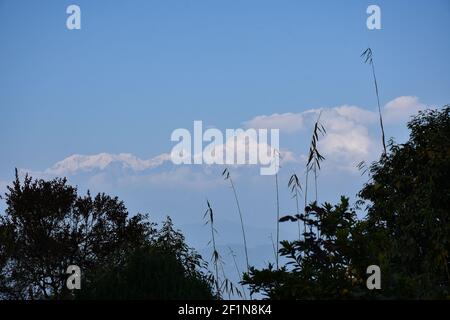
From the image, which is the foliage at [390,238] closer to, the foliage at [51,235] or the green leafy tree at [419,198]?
the green leafy tree at [419,198]

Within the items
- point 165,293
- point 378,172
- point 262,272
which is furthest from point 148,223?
point 262,272

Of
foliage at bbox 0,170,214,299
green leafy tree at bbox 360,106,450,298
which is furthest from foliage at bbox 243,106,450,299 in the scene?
foliage at bbox 0,170,214,299

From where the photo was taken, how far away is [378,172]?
65.6 ft

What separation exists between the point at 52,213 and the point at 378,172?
11230 millimetres

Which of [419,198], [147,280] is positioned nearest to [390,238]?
[419,198]

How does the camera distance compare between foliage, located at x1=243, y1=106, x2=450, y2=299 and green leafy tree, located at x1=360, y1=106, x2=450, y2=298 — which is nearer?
foliage, located at x1=243, y1=106, x2=450, y2=299

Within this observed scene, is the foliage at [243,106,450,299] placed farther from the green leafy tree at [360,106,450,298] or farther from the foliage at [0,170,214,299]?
the foliage at [0,170,214,299]

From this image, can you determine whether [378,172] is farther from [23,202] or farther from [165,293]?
[165,293]

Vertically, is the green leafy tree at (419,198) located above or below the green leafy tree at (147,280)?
above

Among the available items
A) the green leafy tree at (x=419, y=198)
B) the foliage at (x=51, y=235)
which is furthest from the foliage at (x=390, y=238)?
the foliage at (x=51, y=235)

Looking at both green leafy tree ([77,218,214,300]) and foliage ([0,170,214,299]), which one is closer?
green leafy tree ([77,218,214,300])

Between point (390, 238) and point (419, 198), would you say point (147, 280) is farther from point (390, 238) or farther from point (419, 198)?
Result: point (419, 198)

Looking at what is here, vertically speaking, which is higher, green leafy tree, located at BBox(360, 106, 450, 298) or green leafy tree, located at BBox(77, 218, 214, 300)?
green leafy tree, located at BBox(360, 106, 450, 298)
